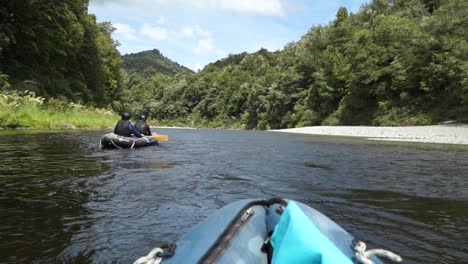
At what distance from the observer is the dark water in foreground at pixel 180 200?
10.6 ft

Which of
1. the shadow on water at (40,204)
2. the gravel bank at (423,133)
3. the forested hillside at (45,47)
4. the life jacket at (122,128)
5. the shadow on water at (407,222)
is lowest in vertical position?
the shadow on water at (40,204)

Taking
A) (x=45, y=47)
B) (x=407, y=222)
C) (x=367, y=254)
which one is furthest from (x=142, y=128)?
(x=45, y=47)

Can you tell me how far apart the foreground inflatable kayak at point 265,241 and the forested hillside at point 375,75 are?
27.2m

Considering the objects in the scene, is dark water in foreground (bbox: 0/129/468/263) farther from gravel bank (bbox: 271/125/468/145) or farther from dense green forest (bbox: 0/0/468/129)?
dense green forest (bbox: 0/0/468/129)

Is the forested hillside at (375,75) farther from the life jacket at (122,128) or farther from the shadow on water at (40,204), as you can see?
the shadow on water at (40,204)

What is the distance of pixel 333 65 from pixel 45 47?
34325 millimetres

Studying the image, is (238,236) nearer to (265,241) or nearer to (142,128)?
(265,241)

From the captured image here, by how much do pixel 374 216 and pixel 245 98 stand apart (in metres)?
78.5

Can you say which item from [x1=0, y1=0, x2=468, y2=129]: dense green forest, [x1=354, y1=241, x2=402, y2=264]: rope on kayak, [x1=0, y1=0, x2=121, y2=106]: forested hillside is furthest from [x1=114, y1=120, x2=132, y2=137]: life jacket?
[x1=0, y1=0, x2=468, y2=129]: dense green forest

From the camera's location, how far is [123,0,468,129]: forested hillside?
27734mm

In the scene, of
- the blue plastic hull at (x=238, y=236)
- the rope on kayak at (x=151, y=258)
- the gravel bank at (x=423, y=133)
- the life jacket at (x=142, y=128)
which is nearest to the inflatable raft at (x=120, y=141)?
the life jacket at (x=142, y=128)

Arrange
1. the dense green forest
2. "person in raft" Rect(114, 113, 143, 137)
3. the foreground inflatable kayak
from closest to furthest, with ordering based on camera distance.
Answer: the foreground inflatable kayak → "person in raft" Rect(114, 113, 143, 137) → the dense green forest

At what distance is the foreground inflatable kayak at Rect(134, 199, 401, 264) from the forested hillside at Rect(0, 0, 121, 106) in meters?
21.1

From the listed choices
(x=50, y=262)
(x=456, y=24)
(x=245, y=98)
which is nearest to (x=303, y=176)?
(x=50, y=262)
